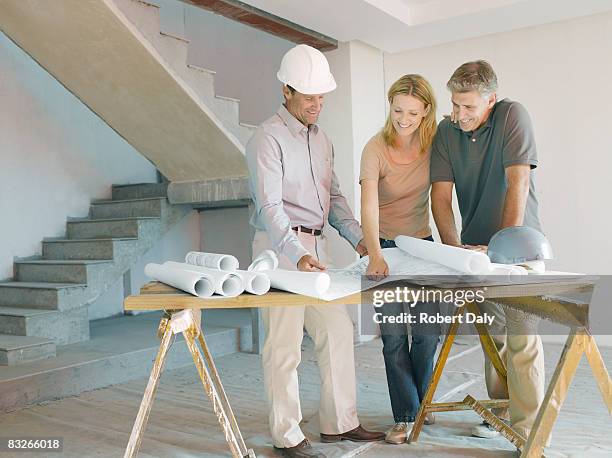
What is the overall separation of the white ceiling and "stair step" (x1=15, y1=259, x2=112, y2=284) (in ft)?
7.66

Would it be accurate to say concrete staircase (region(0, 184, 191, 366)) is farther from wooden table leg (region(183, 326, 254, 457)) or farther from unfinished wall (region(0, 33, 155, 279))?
wooden table leg (region(183, 326, 254, 457))

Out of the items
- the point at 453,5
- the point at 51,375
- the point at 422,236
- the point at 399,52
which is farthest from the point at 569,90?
the point at 51,375

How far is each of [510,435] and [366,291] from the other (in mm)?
1067

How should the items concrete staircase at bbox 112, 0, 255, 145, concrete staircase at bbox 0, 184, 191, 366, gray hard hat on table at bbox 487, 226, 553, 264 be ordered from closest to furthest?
gray hard hat on table at bbox 487, 226, 553, 264 → concrete staircase at bbox 112, 0, 255, 145 → concrete staircase at bbox 0, 184, 191, 366

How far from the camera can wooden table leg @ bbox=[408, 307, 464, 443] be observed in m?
2.86

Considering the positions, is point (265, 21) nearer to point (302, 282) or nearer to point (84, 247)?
point (84, 247)

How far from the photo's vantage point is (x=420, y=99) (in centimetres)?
269

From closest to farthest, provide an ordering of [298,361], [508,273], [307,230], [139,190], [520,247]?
[508,273]
[520,247]
[298,361]
[307,230]
[139,190]

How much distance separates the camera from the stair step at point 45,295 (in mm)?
4781

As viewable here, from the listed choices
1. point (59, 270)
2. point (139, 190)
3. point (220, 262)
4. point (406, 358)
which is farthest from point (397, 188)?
point (139, 190)

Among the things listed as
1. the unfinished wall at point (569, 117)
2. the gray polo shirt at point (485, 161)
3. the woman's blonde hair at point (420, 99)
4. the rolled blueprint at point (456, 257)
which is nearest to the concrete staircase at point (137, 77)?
the woman's blonde hair at point (420, 99)

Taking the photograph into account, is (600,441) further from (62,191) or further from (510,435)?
(62,191)

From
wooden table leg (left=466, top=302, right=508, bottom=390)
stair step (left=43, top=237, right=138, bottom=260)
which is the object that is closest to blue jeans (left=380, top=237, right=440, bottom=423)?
wooden table leg (left=466, top=302, right=508, bottom=390)

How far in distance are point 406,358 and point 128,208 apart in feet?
11.7
